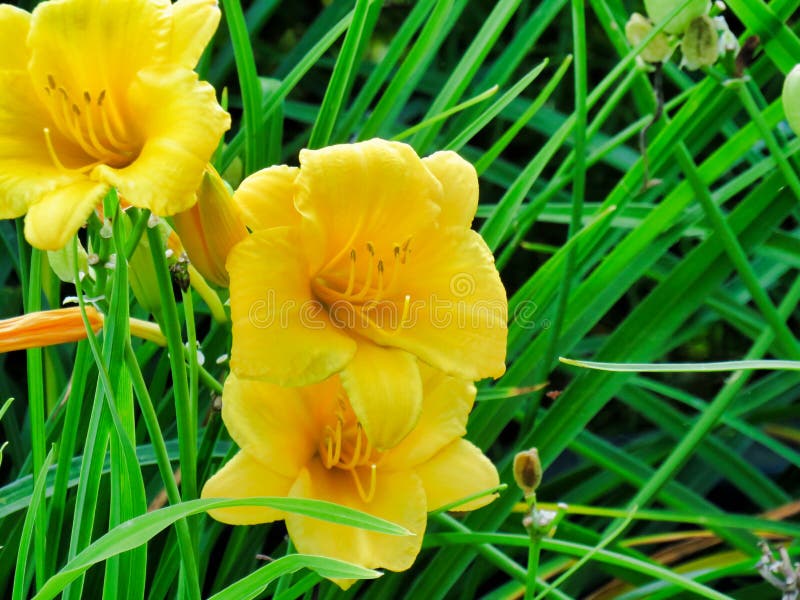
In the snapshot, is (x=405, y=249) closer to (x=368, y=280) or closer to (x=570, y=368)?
(x=368, y=280)

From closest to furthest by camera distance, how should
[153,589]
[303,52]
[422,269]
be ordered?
[422,269] < [153,589] < [303,52]

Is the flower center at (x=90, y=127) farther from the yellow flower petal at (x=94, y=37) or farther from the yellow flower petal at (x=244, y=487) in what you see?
the yellow flower petal at (x=244, y=487)

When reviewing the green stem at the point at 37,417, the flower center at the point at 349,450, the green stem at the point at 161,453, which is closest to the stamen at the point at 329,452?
the flower center at the point at 349,450

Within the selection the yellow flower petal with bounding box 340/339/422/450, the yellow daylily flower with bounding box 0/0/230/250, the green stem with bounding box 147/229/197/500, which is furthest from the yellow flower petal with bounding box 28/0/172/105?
the yellow flower petal with bounding box 340/339/422/450

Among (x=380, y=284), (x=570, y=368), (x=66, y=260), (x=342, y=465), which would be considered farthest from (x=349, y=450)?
(x=570, y=368)

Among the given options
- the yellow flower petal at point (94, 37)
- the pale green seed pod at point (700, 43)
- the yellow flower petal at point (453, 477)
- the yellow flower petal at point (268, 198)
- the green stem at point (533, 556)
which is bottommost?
the yellow flower petal at point (453, 477)

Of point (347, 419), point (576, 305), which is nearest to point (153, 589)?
point (347, 419)

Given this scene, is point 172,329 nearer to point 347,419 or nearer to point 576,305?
point 347,419

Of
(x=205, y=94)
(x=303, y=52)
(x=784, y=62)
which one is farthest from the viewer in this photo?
(x=303, y=52)
